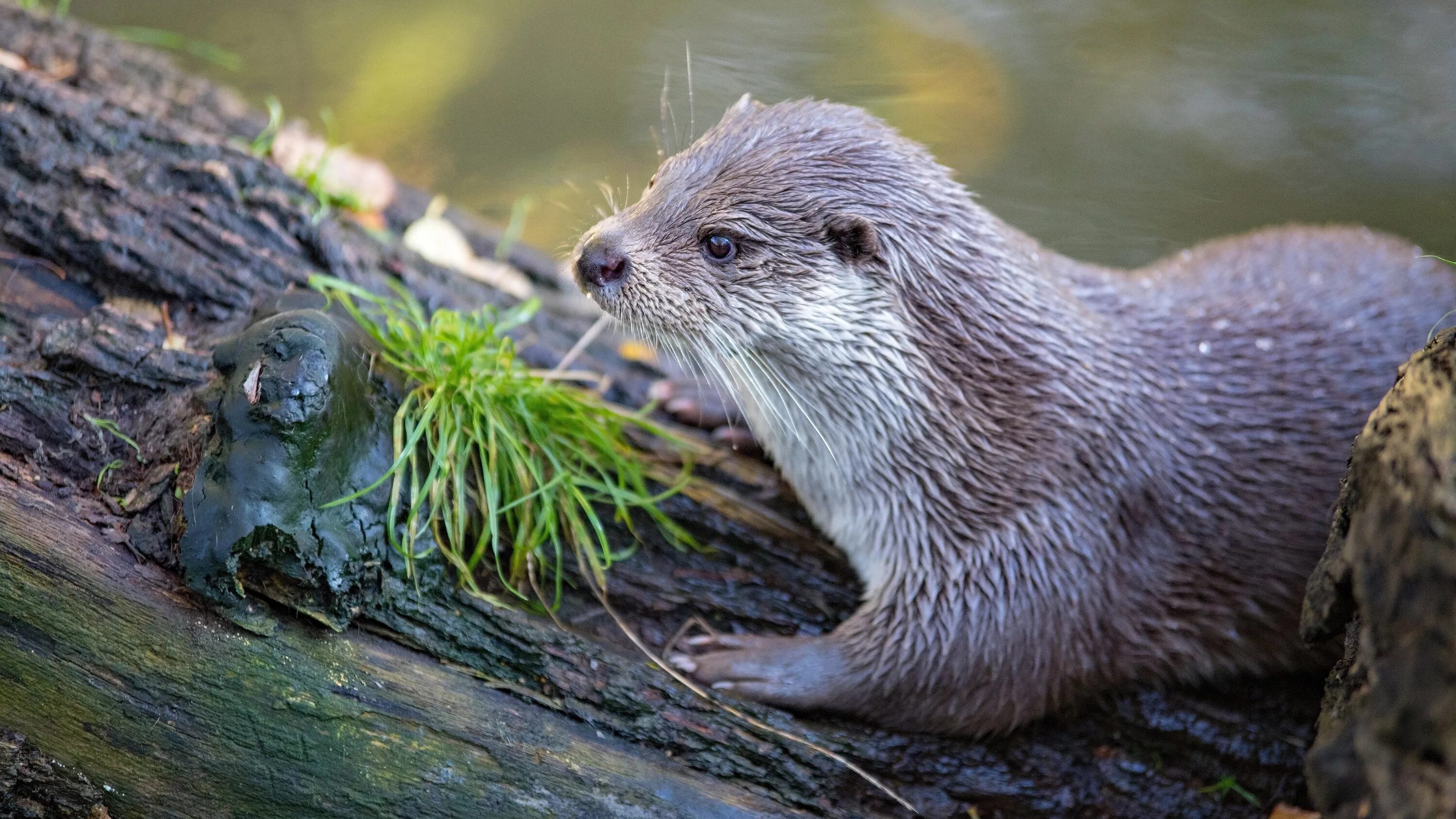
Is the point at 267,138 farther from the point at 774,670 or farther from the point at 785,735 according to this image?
the point at 785,735

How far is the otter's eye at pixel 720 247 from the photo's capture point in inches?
93.0

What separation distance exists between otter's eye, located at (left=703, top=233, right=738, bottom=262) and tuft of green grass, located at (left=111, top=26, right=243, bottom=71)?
11.0 ft

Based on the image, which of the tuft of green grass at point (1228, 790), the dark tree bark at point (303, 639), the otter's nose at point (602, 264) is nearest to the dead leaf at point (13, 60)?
the dark tree bark at point (303, 639)

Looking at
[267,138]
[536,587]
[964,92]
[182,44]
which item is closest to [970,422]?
[536,587]

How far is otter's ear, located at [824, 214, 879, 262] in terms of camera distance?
7.57 feet

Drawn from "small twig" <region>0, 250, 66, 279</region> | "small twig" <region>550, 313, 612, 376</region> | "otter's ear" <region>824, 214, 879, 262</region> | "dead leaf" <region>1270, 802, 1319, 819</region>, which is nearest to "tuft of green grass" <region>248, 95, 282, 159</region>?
"small twig" <region>0, 250, 66, 279</region>

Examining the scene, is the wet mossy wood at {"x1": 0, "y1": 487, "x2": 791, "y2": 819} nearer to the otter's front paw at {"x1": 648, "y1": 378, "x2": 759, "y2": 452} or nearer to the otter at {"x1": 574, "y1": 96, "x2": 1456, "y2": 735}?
the otter at {"x1": 574, "y1": 96, "x2": 1456, "y2": 735}

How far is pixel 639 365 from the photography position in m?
3.21

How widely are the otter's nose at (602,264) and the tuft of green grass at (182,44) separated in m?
3.18

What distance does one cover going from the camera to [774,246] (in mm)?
2340

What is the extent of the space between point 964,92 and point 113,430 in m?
4.90

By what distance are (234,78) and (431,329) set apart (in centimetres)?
384

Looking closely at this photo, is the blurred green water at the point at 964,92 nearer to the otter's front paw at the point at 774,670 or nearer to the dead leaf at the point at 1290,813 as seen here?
the otter's front paw at the point at 774,670

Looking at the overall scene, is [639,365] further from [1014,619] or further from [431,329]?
[1014,619]
